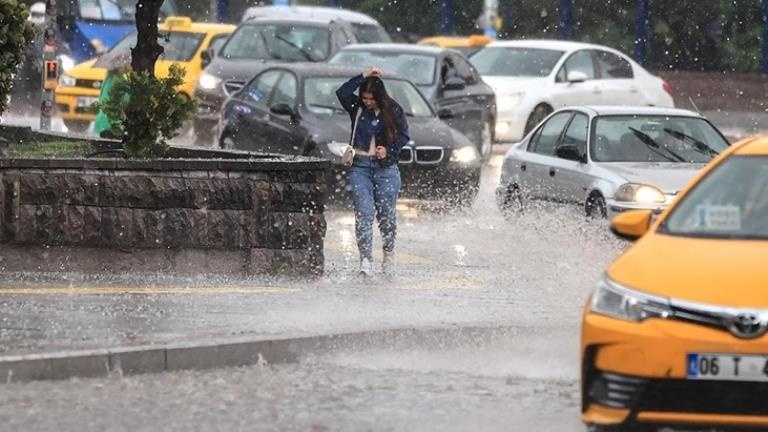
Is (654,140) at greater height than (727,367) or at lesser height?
lesser

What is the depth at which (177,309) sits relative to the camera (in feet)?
42.7

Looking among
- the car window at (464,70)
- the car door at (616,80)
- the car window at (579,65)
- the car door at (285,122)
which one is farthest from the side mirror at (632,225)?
the car door at (616,80)

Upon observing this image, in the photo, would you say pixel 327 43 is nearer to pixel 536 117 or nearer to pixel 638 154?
pixel 536 117

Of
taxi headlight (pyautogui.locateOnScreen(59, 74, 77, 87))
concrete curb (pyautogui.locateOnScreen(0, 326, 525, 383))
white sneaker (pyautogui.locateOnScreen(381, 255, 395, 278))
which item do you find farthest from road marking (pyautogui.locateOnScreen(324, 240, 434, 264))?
taxi headlight (pyautogui.locateOnScreen(59, 74, 77, 87))

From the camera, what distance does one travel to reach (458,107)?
27.8 m

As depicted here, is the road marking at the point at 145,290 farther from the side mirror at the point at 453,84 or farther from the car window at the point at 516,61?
the car window at the point at 516,61

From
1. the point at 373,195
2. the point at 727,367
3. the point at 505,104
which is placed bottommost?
the point at 505,104

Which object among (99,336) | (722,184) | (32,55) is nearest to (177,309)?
(99,336)

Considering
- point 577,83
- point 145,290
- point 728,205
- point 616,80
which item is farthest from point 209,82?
point 728,205

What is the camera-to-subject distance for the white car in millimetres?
30953

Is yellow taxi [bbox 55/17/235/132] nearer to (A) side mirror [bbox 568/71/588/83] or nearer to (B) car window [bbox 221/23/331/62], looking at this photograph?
(B) car window [bbox 221/23/331/62]

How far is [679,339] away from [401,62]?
65.9 feet

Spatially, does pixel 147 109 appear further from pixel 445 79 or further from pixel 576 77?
pixel 576 77

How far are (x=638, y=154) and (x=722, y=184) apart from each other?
9.01 metres
